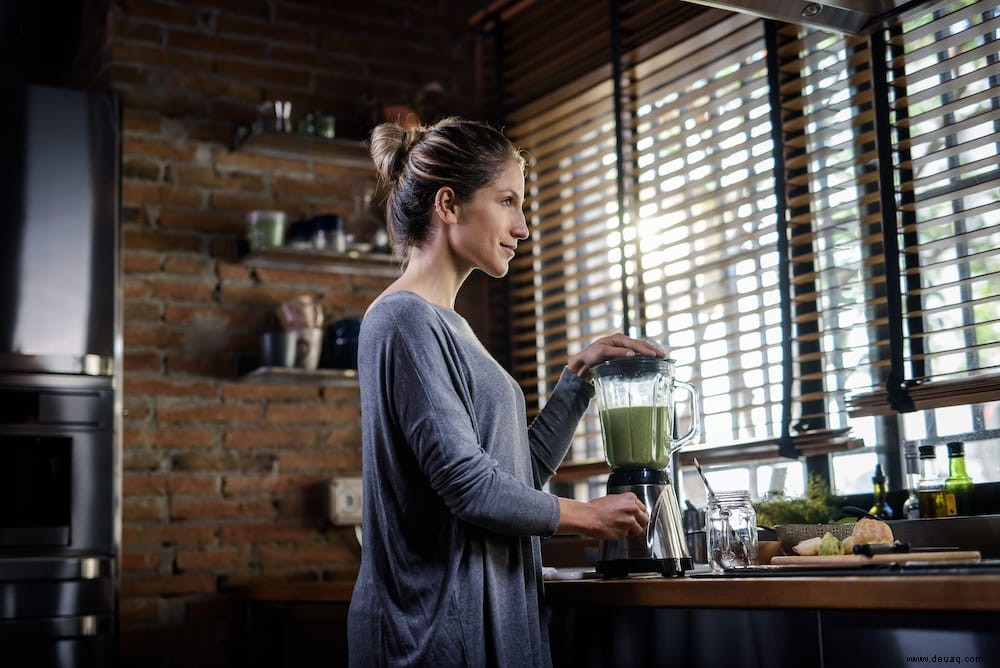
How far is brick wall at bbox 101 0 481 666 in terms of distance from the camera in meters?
3.24

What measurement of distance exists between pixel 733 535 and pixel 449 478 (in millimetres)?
563

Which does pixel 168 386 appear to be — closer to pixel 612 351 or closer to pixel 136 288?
pixel 136 288

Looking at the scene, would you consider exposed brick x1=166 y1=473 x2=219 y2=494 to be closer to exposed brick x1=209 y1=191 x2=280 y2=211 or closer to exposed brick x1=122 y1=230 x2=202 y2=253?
exposed brick x1=122 y1=230 x2=202 y2=253

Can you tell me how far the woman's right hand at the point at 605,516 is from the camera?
173 centimetres

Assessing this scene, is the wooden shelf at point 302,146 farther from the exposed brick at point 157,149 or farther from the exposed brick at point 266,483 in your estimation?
the exposed brick at point 266,483

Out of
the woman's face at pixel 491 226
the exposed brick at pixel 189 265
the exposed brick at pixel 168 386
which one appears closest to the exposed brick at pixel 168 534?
the exposed brick at pixel 168 386

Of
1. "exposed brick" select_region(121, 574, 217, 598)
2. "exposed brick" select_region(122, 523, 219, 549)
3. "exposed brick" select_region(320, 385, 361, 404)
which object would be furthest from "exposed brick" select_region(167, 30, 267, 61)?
"exposed brick" select_region(121, 574, 217, 598)

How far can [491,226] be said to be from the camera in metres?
1.89

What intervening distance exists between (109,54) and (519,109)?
1280 millimetres

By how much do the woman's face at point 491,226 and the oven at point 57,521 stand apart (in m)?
1.55

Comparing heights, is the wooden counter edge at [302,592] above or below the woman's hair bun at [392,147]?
below

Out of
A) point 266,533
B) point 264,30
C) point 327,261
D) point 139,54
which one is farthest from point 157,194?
point 266,533

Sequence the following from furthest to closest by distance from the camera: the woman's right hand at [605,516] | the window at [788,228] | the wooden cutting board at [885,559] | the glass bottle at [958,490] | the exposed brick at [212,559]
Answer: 1. the exposed brick at [212,559]
2. the window at [788,228]
3. the glass bottle at [958,490]
4. the woman's right hand at [605,516]
5. the wooden cutting board at [885,559]

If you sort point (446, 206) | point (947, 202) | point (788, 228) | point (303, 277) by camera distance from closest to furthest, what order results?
point (446, 206) < point (947, 202) < point (788, 228) < point (303, 277)
